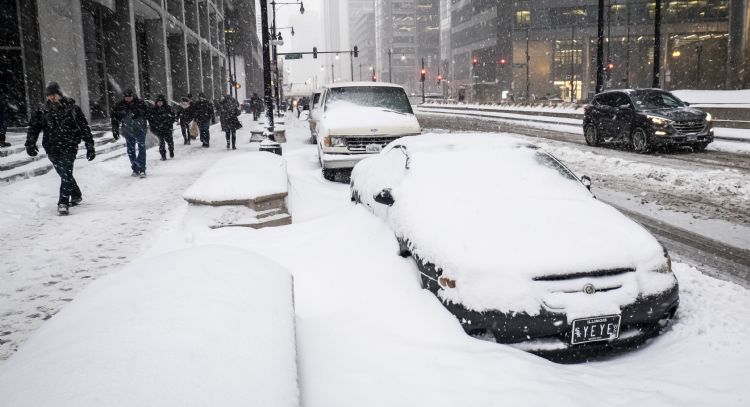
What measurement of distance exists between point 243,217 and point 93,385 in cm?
529

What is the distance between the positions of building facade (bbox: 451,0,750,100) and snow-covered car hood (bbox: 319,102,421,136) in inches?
2279

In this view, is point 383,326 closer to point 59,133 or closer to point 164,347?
point 164,347

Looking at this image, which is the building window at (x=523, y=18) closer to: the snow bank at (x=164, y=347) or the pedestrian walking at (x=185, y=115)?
the pedestrian walking at (x=185, y=115)

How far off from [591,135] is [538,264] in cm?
1536

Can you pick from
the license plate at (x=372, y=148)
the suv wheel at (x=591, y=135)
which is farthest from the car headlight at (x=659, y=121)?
the license plate at (x=372, y=148)

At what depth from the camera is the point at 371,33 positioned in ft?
616

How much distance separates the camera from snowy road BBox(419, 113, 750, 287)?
6070mm

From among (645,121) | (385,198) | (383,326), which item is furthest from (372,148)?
(645,121)

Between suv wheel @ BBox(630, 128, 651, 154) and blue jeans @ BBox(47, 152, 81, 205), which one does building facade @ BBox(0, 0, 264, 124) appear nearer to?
blue jeans @ BBox(47, 152, 81, 205)

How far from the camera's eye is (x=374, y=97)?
12781mm

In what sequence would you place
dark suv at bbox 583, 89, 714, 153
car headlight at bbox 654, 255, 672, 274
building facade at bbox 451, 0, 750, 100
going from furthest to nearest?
building facade at bbox 451, 0, 750, 100, dark suv at bbox 583, 89, 714, 153, car headlight at bbox 654, 255, 672, 274

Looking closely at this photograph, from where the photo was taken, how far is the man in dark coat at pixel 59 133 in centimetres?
847

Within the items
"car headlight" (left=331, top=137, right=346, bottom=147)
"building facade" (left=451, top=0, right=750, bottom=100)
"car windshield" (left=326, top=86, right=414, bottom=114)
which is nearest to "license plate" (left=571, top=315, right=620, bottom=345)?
"car headlight" (left=331, top=137, right=346, bottom=147)

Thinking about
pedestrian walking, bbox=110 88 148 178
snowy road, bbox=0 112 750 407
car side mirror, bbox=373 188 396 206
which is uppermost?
pedestrian walking, bbox=110 88 148 178
